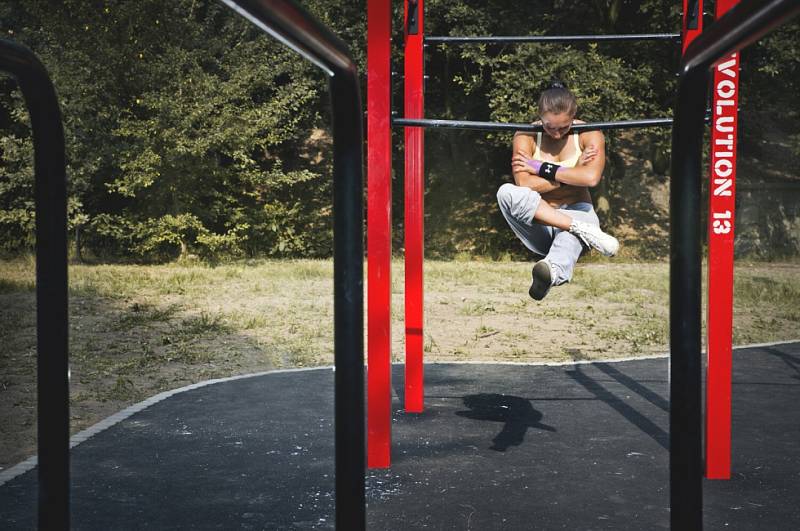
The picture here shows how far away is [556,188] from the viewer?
3.93 m

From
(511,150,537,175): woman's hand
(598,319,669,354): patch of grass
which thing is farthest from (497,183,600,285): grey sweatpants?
(598,319,669,354): patch of grass

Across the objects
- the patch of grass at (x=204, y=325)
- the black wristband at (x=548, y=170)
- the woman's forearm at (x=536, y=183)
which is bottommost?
the patch of grass at (x=204, y=325)

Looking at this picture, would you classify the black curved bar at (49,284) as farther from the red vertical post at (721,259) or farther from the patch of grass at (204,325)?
the patch of grass at (204,325)

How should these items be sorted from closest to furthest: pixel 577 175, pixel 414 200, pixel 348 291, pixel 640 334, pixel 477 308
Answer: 1. pixel 348 291
2. pixel 577 175
3. pixel 414 200
4. pixel 640 334
5. pixel 477 308

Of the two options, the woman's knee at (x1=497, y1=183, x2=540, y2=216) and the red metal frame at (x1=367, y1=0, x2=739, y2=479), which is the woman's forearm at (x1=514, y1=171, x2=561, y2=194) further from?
the red metal frame at (x1=367, y1=0, x2=739, y2=479)

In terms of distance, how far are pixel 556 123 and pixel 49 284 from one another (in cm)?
240

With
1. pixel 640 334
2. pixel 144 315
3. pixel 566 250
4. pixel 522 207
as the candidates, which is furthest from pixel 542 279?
pixel 144 315

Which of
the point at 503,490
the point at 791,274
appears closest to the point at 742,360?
the point at 503,490

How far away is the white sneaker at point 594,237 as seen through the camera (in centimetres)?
370

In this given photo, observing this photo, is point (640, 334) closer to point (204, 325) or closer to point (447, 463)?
point (204, 325)

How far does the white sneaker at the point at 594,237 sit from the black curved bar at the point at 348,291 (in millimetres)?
2355

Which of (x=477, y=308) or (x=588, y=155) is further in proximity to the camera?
(x=477, y=308)

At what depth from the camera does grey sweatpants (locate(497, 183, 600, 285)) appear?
3.68m

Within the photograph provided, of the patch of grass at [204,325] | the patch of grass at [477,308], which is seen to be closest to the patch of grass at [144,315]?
the patch of grass at [204,325]
